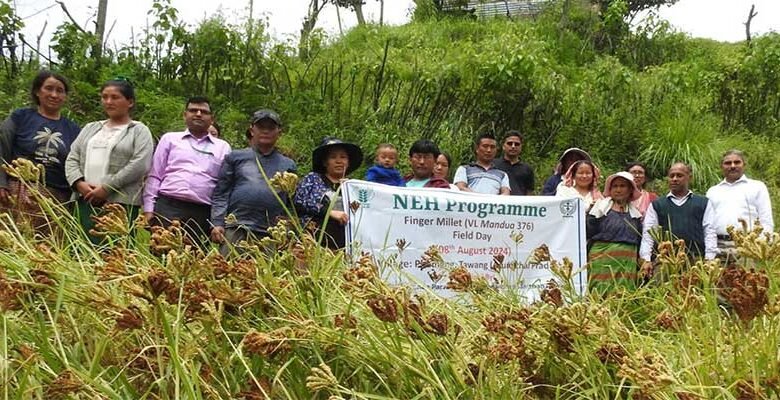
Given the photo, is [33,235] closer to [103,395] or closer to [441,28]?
[103,395]

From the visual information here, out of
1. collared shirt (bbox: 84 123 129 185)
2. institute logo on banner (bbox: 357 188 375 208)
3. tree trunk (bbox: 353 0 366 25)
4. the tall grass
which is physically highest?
tree trunk (bbox: 353 0 366 25)

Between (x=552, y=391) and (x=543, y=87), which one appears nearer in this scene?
(x=552, y=391)

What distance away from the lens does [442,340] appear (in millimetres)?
1438

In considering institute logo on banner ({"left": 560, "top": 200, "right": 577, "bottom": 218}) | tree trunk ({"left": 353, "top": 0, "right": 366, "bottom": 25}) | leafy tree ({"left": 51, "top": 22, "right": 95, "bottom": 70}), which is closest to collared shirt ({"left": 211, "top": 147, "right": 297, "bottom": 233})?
institute logo on banner ({"left": 560, "top": 200, "right": 577, "bottom": 218})

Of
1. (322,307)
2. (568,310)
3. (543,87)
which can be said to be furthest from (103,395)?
(543,87)

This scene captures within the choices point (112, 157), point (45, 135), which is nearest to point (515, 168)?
point (112, 157)

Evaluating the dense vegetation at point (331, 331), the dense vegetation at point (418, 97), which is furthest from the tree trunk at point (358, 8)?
the dense vegetation at point (331, 331)

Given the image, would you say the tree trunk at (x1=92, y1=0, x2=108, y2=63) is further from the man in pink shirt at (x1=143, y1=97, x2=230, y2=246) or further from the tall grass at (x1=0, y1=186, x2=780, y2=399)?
the tall grass at (x1=0, y1=186, x2=780, y2=399)

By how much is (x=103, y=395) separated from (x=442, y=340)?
0.62m

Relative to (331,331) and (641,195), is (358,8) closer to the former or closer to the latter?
(641,195)

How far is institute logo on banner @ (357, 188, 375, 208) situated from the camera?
476 cm

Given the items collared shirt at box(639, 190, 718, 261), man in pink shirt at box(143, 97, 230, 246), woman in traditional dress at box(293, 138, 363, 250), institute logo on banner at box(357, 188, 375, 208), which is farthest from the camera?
collared shirt at box(639, 190, 718, 261)

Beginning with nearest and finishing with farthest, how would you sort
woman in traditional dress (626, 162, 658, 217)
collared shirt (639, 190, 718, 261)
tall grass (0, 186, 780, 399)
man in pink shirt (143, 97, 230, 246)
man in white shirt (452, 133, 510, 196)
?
tall grass (0, 186, 780, 399) → man in pink shirt (143, 97, 230, 246) → collared shirt (639, 190, 718, 261) → woman in traditional dress (626, 162, 658, 217) → man in white shirt (452, 133, 510, 196)

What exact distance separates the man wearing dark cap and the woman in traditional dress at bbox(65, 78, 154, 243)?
45 centimetres
